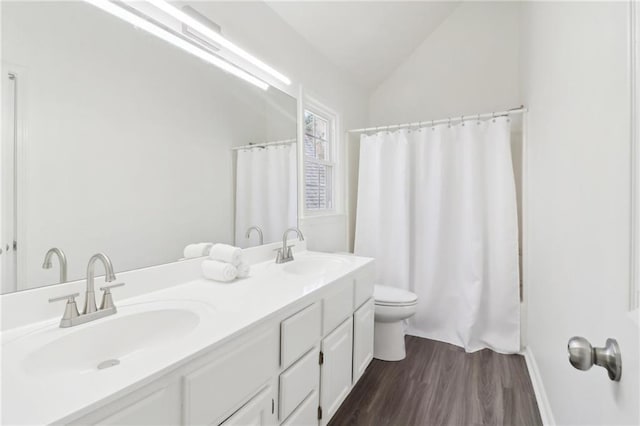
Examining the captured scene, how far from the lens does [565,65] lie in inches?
46.0

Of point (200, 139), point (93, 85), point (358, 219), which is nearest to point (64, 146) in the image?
point (93, 85)

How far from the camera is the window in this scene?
234 centimetres

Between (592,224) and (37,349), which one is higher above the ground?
(592,224)

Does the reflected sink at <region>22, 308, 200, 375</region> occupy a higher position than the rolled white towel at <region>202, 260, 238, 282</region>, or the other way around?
the rolled white towel at <region>202, 260, 238, 282</region>

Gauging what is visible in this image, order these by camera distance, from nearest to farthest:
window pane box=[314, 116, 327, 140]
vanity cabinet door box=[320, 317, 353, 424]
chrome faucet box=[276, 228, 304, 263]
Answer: vanity cabinet door box=[320, 317, 353, 424], chrome faucet box=[276, 228, 304, 263], window pane box=[314, 116, 327, 140]

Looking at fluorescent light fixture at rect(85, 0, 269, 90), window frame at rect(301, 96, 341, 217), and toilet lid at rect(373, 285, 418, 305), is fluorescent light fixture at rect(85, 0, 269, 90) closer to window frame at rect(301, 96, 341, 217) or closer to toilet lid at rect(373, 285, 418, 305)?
window frame at rect(301, 96, 341, 217)

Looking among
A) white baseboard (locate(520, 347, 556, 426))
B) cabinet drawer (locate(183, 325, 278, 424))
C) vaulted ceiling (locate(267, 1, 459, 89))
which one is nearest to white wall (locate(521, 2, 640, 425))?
white baseboard (locate(520, 347, 556, 426))

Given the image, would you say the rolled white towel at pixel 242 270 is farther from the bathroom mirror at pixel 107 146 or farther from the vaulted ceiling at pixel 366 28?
the vaulted ceiling at pixel 366 28

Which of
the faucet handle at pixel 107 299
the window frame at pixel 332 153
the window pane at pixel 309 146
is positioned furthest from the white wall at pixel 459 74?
the faucet handle at pixel 107 299

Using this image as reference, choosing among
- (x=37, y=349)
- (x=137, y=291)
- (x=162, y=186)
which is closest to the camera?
(x=37, y=349)

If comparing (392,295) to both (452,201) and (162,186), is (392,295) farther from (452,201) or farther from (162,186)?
(162,186)

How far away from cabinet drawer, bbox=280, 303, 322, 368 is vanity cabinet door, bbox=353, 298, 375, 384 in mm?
440

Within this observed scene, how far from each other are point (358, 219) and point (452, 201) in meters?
0.83

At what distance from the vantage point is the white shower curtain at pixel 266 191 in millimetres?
1680
